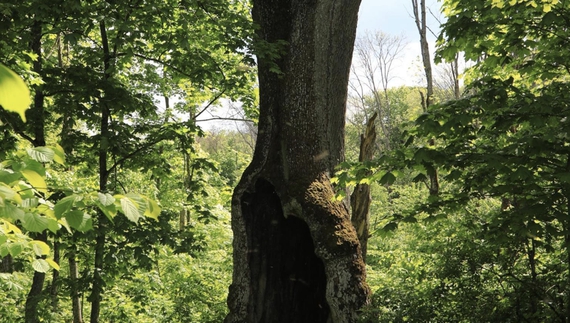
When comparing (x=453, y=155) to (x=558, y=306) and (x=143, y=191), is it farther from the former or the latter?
(x=143, y=191)

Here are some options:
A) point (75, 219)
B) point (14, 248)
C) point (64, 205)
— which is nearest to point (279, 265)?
point (14, 248)

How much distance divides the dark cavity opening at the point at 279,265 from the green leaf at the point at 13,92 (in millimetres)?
4346

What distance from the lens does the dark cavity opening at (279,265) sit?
5051mm

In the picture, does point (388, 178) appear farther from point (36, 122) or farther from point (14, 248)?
point (36, 122)

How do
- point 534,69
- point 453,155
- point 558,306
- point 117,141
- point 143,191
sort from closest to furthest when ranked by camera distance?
point 453,155
point 558,306
point 534,69
point 117,141
point 143,191

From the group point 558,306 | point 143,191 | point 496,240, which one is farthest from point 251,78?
point 143,191

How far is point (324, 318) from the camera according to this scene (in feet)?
16.3

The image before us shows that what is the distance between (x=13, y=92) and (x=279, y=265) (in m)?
4.49

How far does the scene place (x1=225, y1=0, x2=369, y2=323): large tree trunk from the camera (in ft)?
16.5

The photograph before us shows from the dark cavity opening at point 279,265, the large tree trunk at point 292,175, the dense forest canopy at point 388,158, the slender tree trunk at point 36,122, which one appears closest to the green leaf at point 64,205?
the dense forest canopy at point 388,158

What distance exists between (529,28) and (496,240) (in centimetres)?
193

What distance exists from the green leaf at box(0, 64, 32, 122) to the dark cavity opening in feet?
14.3

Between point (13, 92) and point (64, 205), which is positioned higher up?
point (13, 92)

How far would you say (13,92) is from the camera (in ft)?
2.81
